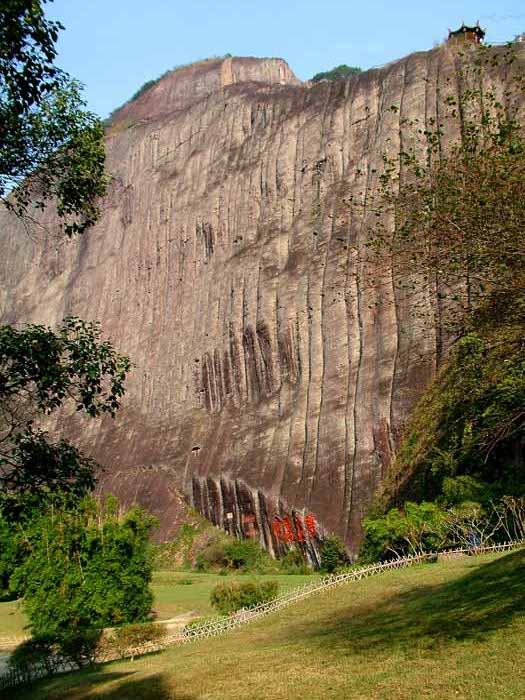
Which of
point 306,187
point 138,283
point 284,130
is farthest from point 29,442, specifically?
point 138,283

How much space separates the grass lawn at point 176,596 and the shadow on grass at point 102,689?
10.0 m

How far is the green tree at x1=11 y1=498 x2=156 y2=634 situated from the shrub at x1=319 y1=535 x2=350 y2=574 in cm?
808

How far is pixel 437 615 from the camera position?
12.6 meters

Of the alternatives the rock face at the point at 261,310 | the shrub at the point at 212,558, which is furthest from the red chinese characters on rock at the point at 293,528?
the shrub at the point at 212,558

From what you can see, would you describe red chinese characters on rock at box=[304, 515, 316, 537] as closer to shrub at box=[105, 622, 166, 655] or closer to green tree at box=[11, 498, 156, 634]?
green tree at box=[11, 498, 156, 634]

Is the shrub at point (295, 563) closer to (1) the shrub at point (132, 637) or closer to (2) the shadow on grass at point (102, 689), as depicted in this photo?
(1) the shrub at point (132, 637)

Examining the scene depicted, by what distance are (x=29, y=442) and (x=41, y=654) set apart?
39.4 feet

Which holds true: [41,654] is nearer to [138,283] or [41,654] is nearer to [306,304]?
[306,304]

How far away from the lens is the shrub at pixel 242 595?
72.8 ft

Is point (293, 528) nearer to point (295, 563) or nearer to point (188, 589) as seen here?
point (295, 563)

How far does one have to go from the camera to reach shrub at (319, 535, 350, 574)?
31609 mm

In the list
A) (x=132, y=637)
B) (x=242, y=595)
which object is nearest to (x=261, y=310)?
(x=242, y=595)

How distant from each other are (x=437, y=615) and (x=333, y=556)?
19.6 meters

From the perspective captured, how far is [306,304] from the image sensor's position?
4009cm
